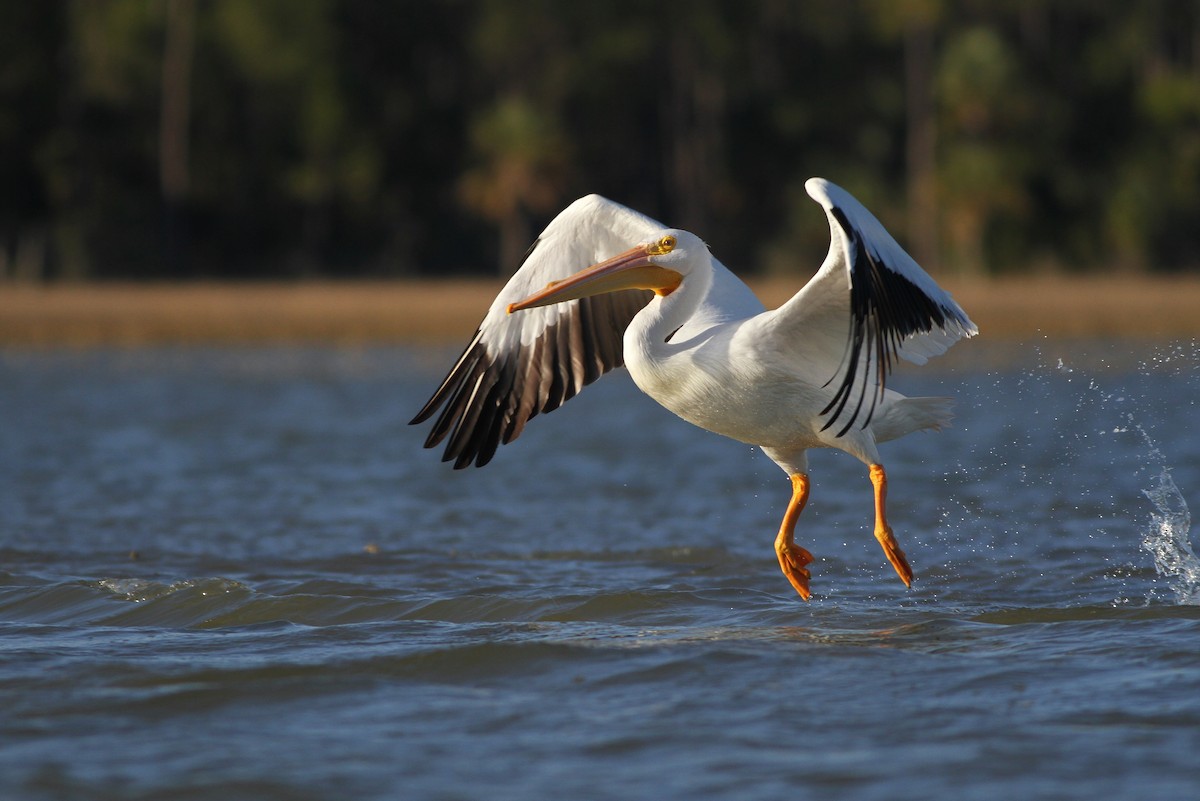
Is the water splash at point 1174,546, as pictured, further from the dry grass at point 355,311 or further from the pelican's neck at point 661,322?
the dry grass at point 355,311

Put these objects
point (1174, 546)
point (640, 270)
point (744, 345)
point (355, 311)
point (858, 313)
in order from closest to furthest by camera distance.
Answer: point (858, 313) → point (744, 345) → point (640, 270) → point (1174, 546) → point (355, 311)

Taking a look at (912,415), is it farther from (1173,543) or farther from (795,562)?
(1173,543)

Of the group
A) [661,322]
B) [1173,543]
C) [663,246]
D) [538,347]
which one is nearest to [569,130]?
[538,347]

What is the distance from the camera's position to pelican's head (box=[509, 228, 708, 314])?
251 inches

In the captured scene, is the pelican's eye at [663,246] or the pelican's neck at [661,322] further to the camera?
the pelican's eye at [663,246]

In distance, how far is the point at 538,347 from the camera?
7238 mm

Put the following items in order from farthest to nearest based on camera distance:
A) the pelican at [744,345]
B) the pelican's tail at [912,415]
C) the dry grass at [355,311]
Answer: the dry grass at [355,311]
the pelican's tail at [912,415]
the pelican at [744,345]

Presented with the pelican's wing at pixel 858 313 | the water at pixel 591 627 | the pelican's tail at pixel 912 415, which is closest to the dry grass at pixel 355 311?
the water at pixel 591 627

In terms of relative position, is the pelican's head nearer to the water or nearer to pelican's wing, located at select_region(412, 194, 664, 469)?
pelican's wing, located at select_region(412, 194, 664, 469)

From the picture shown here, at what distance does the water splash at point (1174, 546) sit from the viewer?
6.44 meters

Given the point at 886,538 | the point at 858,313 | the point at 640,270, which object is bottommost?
the point at 886,538

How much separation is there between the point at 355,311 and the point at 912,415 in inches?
835

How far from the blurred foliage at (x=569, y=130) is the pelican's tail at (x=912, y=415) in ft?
90.7

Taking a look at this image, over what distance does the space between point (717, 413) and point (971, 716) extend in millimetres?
1847
